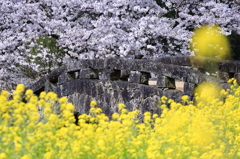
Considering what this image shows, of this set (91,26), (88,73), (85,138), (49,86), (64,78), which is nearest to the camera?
(85,138)

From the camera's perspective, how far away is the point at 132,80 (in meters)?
9.41

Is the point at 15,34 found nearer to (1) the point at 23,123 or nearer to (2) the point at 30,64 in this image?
(2) the point at 30,64

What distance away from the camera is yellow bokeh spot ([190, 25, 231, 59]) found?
1670cm

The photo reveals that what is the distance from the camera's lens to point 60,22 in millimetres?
14094

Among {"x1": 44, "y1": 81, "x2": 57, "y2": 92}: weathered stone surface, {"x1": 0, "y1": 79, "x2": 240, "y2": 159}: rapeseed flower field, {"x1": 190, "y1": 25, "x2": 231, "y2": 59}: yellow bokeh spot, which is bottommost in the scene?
{"x1": 0, "y1": 79, "x2": 240, "y2": 159}: rapeseed flower field

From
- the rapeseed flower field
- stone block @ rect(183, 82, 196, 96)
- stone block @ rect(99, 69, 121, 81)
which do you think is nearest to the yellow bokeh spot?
stone block @ rect(99, 69, 121, 81)

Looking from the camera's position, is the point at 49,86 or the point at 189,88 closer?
the point at 189,88

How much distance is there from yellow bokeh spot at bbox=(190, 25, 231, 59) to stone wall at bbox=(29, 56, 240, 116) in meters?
6.27

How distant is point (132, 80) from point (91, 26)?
6.02 metres

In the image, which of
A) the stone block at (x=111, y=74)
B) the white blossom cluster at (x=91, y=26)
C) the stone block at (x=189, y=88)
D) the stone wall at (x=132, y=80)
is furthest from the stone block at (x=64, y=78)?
the stone block at (x=189, y=88)

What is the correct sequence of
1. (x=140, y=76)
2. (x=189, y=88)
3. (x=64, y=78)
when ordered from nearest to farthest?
(x=189, y=88), (x=140, y=76), (x=64, y=78)

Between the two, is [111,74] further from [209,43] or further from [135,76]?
[209,43]

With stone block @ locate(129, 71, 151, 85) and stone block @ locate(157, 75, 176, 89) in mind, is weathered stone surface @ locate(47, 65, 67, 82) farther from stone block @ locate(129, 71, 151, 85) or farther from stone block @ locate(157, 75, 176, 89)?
stone block @ locate(157, 75, 176, 89)

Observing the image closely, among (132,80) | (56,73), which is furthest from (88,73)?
(132,80)
